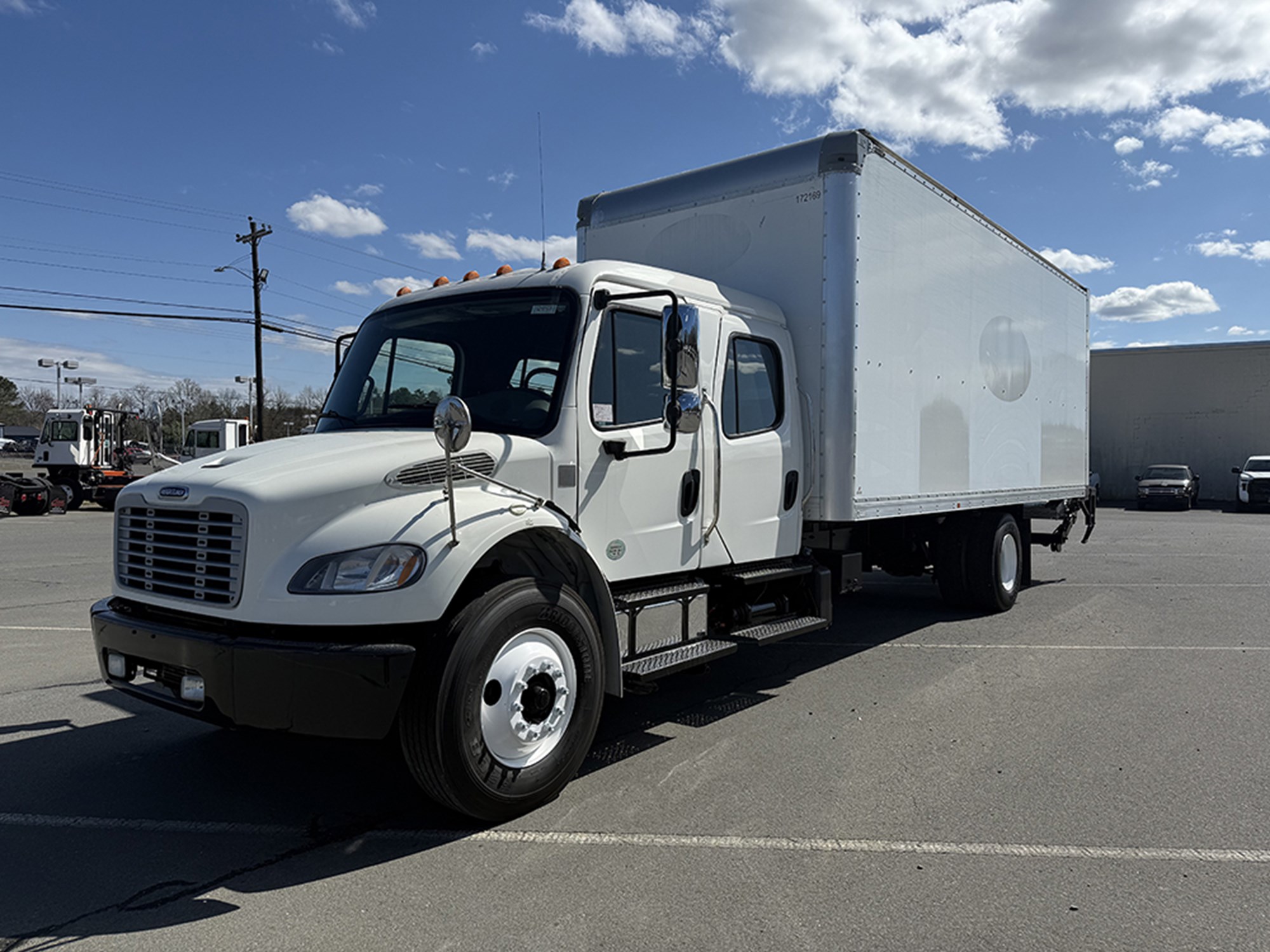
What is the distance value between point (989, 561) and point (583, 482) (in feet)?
19.5

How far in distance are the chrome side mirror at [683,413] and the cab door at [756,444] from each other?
1.25 ft

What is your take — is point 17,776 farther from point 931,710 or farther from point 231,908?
point 931,710

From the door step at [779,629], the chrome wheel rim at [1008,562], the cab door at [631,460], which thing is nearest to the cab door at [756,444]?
the cab door at [631,460]

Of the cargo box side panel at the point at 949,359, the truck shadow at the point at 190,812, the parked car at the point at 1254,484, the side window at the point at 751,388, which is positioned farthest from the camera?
the parked car at the point at 1254,484

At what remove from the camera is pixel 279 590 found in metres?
3.77

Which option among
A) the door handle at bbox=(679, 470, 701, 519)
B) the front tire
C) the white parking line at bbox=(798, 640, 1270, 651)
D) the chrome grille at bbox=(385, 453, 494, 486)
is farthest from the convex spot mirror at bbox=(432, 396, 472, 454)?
the white parking line at bbox=(798, 640, 1270, 651)

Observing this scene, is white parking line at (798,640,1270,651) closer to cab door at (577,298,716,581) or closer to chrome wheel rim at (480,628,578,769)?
cab door at (577,298,716,581)

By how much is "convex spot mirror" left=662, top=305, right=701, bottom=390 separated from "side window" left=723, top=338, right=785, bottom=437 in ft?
2.99

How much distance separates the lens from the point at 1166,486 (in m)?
31.3

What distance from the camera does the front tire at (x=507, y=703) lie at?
382 centimetres

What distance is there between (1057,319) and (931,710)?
639 centimetres

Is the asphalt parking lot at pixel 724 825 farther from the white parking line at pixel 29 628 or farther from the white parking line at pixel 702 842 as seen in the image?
the white parking line at pixel 29 628

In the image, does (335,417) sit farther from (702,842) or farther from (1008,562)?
(1008,562)

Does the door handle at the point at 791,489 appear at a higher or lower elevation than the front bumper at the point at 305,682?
higher
